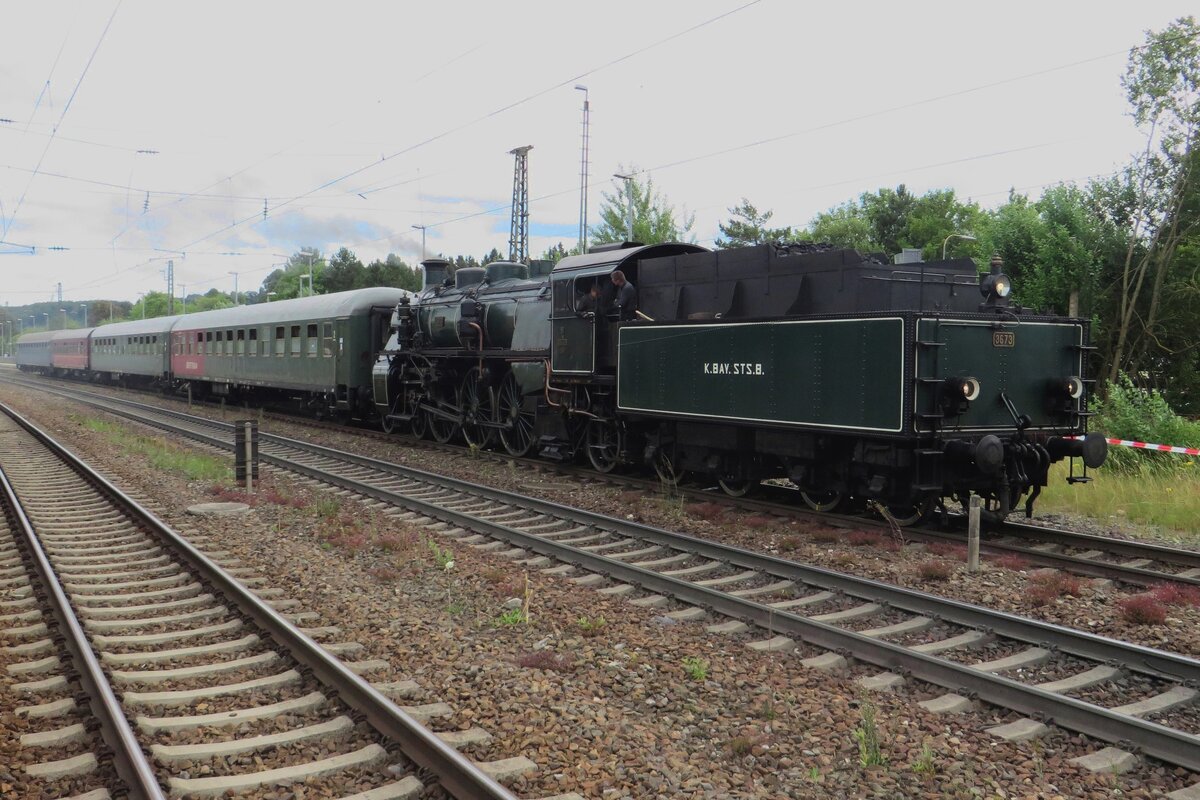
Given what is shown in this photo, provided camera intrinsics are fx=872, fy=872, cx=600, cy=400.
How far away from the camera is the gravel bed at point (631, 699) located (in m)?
3.90

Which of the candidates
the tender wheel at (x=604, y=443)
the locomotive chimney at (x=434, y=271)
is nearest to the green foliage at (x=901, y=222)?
the locomotive chimney at (x=434, y=271)

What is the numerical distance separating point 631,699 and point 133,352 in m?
38.5

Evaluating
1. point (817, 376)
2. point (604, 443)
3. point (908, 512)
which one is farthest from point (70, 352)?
point (908, 512)

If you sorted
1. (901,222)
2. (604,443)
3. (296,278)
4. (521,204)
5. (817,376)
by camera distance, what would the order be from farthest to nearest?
1. (296,278)
2. (901,222)
3. (521,204)
4. (604,443)
5. (817,376)

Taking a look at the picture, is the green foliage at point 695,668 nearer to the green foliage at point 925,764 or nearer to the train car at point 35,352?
the green foliage at point 925,764

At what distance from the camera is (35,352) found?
190ft

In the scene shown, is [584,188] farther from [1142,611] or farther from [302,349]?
[1142,611]

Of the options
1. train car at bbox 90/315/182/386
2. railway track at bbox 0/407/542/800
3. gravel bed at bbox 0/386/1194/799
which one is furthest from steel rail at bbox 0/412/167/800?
train car at bbox 90/315/182/386

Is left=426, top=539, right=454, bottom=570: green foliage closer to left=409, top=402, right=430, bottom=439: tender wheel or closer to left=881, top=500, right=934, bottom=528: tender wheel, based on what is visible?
left=881, top=500, right=934, bottom=528: tender wheel

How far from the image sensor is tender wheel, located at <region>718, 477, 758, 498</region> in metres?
10.7

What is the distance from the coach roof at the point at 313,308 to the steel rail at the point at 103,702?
13473mm

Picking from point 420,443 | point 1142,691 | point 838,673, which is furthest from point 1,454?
point 1142,691

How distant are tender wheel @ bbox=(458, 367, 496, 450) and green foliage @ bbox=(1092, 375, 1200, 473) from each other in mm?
9658

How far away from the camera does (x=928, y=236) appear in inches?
1729
